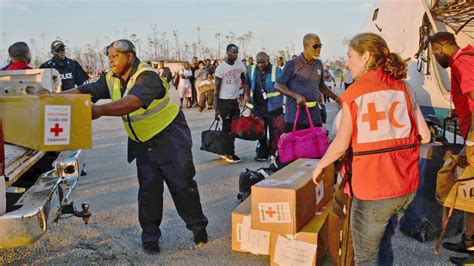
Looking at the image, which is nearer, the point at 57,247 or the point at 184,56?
the point at 57,247

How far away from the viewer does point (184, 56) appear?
63500mm

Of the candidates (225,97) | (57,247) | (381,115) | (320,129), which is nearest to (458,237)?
(320,129)

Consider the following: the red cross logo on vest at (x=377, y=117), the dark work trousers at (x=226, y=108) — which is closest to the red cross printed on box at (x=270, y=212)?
the red cross logo on vest at (x=377, y=117)

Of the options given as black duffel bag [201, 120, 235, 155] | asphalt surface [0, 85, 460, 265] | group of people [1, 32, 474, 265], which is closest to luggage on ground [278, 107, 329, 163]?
group of people [1, 32, 474, 265]

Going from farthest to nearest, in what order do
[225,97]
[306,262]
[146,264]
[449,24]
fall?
[225,97], [449,24], [146,264], [306,262]

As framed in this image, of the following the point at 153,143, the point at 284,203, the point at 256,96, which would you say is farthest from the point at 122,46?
the point at 256,96

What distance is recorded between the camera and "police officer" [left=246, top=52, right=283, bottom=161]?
24.6ft

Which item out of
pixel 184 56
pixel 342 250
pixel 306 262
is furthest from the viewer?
pixel 184 56

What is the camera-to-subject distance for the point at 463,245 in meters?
3.85

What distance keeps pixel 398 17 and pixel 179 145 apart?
4.63 m

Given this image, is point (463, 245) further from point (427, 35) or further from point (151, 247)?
point (427, 35)

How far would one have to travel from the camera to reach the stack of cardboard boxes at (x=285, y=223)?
3.37 meters

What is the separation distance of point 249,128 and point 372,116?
4819 mm

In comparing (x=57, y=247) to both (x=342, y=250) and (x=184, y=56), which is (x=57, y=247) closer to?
(x=342, y=250)
